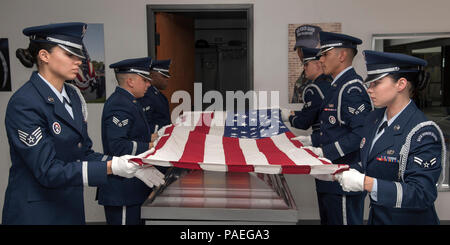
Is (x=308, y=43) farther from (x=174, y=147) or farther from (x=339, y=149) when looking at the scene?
(x=174, y=147)

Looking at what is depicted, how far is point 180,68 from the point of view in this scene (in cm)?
505

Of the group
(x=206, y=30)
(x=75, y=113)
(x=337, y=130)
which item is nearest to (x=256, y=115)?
(x=337, y=130)

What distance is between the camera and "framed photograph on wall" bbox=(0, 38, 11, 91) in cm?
388

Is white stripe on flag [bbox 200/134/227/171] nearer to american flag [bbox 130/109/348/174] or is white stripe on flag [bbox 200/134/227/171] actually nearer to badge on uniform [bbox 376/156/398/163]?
american flag [bbox 130/109/348/174]

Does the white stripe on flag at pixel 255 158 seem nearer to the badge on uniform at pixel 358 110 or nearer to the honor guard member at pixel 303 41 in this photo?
the badge on uniform at pixel 358 110

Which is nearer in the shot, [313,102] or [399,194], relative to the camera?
[399,194]

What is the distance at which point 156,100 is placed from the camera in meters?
3.74

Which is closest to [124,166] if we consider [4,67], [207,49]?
[4,67]

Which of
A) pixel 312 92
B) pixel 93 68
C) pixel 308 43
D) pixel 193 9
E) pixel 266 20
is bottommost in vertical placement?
pixel 312 92

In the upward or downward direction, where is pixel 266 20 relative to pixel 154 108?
upward

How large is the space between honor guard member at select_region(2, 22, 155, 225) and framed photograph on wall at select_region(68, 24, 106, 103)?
212 centimetres

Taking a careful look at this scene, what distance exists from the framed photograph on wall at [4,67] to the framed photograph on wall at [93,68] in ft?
2.29

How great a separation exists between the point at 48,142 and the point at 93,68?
2428 millimetres

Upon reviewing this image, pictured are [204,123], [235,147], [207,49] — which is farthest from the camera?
[207,49]
